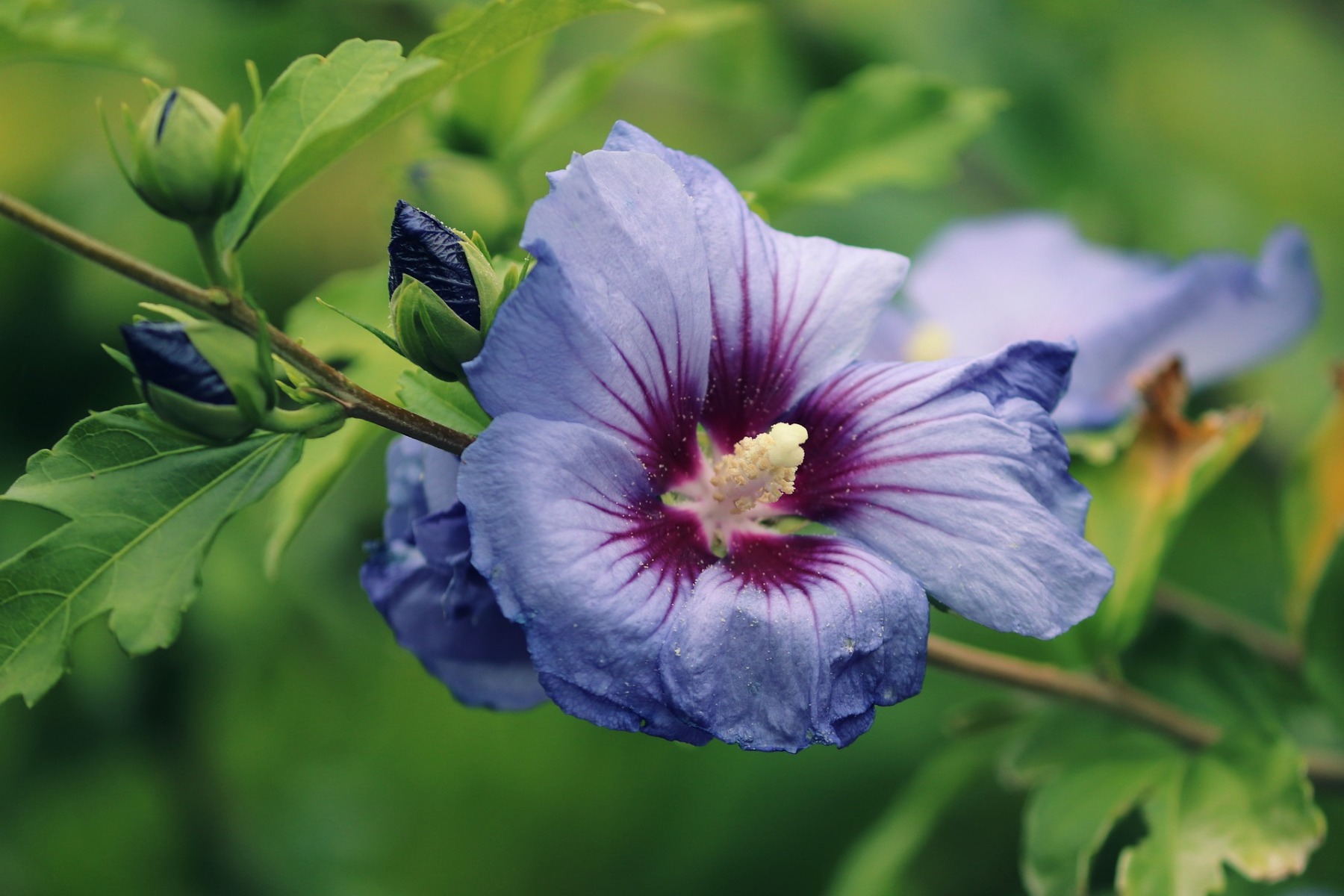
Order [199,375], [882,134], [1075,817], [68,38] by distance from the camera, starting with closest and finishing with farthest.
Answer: [199,375] < [68,38] < [1075,817] < [882,134]

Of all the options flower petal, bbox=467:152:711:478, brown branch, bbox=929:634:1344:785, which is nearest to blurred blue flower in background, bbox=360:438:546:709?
flower petal, bbox=467:152:711:478

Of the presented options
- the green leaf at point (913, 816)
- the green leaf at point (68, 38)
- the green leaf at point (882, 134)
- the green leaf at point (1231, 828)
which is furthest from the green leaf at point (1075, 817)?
the green leaf at point (68, 38)

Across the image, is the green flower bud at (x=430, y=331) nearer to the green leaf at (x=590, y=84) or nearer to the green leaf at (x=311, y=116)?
the green leaf at (x=311, y=116)

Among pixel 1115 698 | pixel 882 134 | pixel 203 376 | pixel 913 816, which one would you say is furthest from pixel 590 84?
pixel 913 816

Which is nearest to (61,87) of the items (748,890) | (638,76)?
(638,76)

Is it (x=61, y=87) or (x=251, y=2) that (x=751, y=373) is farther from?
(x=61, y=87)

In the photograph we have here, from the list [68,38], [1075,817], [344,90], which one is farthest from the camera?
[1075,817]

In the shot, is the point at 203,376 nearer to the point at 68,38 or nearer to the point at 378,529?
the point at 68,38
